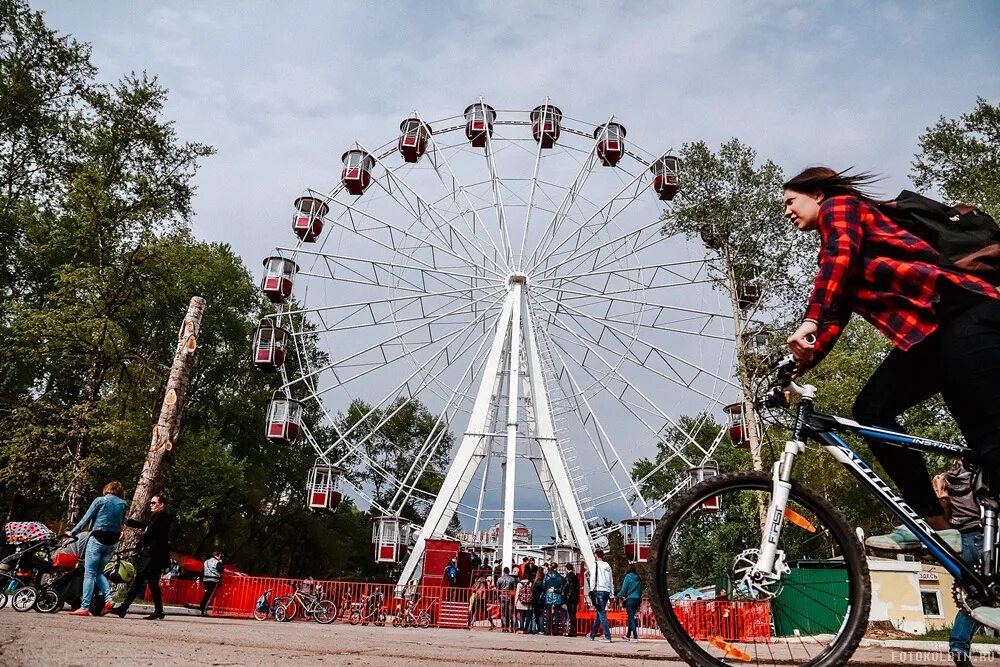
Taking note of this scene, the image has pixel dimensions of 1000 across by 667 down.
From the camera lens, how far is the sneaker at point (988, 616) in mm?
2410

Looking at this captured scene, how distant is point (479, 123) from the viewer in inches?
998

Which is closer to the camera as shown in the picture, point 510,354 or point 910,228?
point 910,228

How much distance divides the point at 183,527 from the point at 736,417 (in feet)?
71.3

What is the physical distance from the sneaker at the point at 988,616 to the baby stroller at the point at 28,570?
1007 cm

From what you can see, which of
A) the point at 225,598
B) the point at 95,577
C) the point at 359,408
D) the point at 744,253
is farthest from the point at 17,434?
the point at 359,408

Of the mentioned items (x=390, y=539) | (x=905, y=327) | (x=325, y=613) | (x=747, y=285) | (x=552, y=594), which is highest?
(x=747, y=285)

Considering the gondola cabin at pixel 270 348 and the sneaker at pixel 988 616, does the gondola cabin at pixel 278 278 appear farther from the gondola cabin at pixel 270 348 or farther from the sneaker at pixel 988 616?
the sneaker at pixel 988 616

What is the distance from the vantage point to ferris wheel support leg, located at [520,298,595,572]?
19.3 meters

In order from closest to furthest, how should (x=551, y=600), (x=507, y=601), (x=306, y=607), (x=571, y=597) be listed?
1. (x=551, y=600)
2. (x=571, y=597)
3. (x=507, y=601)
4. (x=306, y=607)

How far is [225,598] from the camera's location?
18062 millimetres

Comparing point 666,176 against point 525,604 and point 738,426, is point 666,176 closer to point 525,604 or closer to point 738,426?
point 738,426

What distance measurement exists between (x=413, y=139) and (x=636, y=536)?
14850mm

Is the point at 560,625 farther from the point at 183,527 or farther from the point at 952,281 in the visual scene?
the point at 183,527

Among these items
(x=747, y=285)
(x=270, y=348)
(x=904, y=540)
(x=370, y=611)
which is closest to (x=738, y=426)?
(x=747, y=285)
